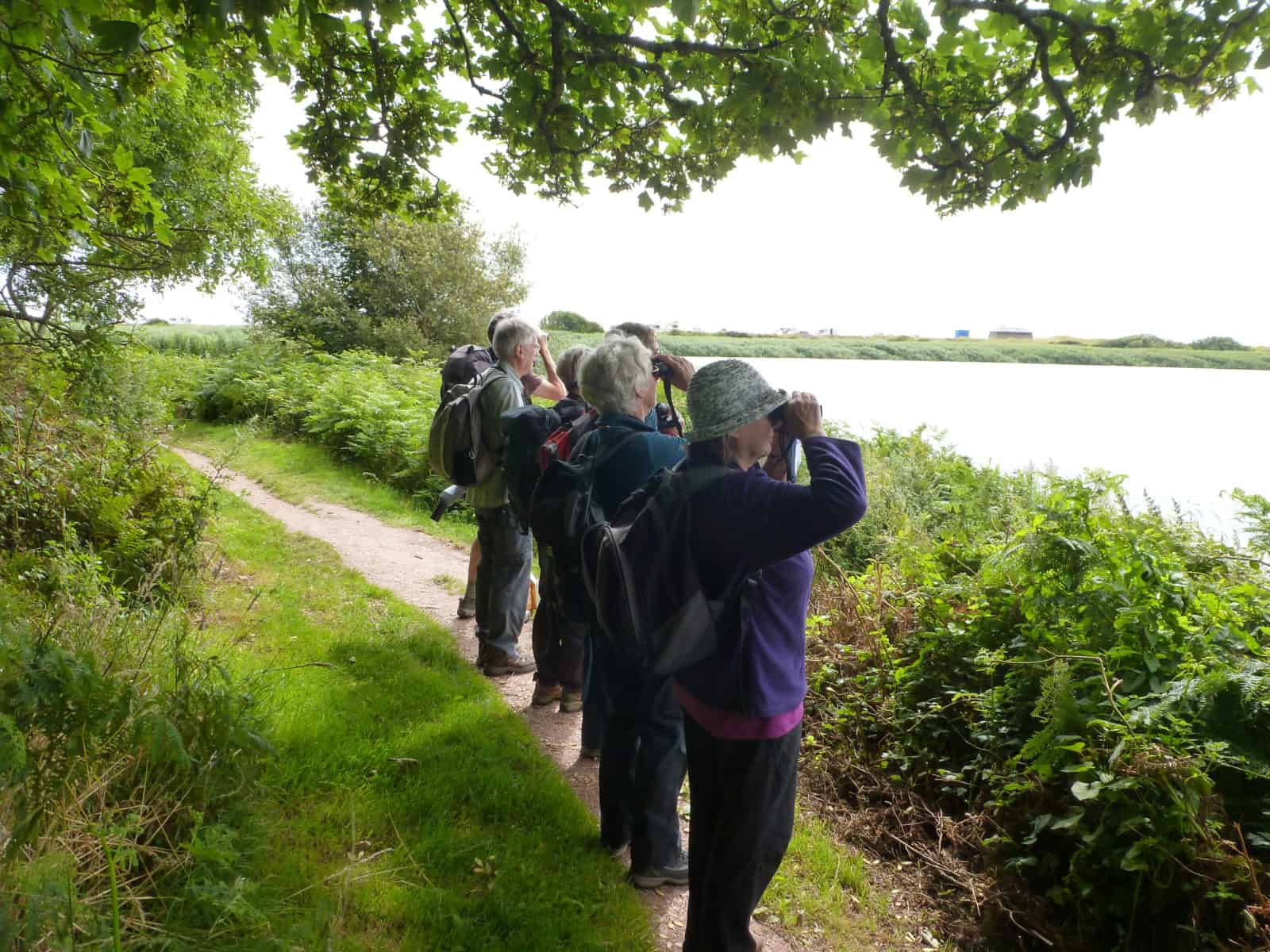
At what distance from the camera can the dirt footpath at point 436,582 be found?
310 cm

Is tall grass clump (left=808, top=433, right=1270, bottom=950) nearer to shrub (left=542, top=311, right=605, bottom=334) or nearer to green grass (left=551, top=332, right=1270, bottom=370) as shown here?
green grass (left=551, top=332, right=1270, bottom=370)

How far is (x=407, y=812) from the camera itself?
341 centimetres

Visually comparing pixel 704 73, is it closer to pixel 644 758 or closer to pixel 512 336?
pixel 512 336

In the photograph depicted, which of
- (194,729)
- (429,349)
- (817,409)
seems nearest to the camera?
(817,409)

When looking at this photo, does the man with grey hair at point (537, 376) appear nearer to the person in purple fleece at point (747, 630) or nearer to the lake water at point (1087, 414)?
the lake water at point (1087, 414)

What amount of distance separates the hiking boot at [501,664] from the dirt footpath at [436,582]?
5cm

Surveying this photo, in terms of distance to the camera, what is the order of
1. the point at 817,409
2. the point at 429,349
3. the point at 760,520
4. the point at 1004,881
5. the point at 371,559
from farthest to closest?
the point at 429,349
the point at 371,559
the point at 1004,881
the point at 817,409
the point at 760,520

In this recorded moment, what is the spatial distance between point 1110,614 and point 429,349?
22.6 meters

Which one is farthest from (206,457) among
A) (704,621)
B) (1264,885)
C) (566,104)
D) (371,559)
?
(1264,885)

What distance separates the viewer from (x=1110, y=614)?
3379mm

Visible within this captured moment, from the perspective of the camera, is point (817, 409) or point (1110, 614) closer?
point (817, 409)

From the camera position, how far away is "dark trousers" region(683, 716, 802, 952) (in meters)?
2.33

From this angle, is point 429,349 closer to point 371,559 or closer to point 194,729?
point 371,559

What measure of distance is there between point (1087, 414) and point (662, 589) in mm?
8188
